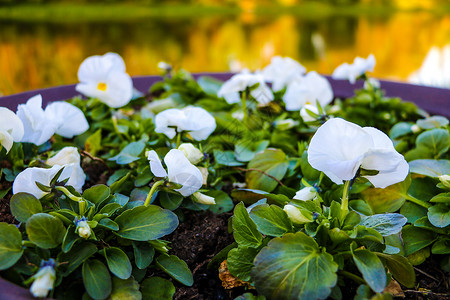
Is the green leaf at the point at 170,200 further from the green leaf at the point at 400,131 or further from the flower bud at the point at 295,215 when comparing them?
the green leaf at the point at 400,131

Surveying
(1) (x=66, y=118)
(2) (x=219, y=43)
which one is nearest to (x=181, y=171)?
(1) (x=66, y=118)

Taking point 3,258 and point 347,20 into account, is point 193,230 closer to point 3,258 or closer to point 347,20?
point 3,258

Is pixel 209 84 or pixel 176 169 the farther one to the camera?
pixel 209 84

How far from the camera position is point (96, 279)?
0.54 m

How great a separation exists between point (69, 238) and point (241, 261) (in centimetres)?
22

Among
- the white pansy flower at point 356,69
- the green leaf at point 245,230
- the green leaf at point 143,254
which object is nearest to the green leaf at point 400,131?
the white pansy flower at point 356,69

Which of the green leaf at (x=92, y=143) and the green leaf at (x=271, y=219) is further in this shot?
the green leaf at (x=92, y=143)

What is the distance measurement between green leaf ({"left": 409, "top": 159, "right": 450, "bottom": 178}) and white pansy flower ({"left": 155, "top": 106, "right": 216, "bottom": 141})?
0.36 metres

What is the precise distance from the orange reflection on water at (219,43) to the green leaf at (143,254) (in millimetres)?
1212

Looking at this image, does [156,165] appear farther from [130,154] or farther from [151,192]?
[130,154]

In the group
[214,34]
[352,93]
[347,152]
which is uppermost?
[347,152]

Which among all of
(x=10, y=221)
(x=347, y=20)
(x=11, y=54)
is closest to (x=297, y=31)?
(x=347, y=20)

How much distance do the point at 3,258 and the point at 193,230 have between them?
0.29 metres

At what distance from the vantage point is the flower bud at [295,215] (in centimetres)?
58
